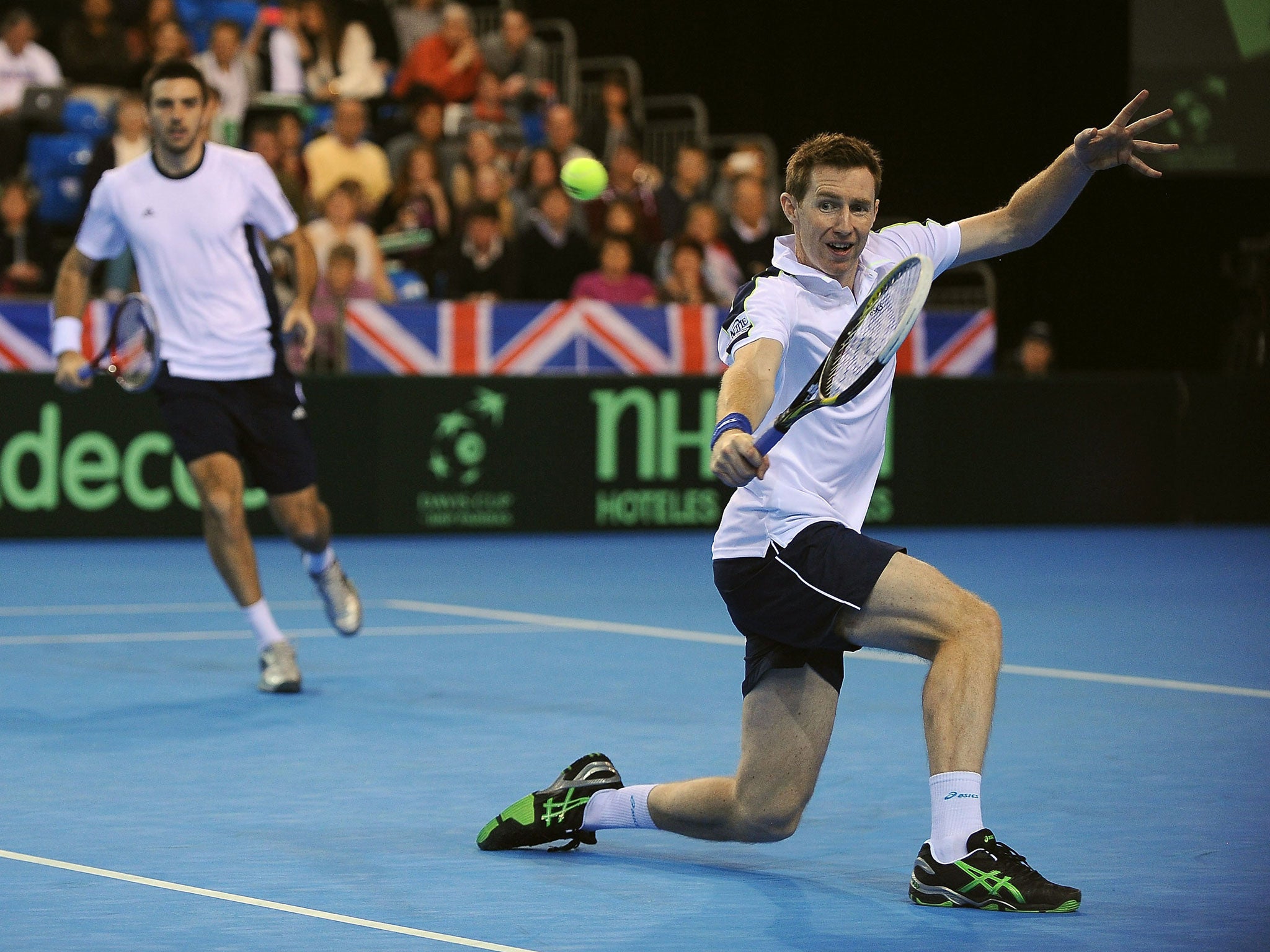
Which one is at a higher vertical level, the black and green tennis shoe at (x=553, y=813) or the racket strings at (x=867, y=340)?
the racket strings at (x=867, y=340)

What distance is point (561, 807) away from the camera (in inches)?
198

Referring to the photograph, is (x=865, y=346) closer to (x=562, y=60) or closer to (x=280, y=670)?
(x=280, y=670)

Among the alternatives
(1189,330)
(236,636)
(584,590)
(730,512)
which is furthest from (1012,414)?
(730,512)

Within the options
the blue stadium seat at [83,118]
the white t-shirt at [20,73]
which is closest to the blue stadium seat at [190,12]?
the white t-shirt at [20,73]

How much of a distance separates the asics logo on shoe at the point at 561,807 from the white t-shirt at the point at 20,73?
11.3m

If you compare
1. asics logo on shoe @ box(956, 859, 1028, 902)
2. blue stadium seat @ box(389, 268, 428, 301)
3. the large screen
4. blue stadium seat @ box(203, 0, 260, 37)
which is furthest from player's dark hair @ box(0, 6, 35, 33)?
asics logo on shoe @ box(956, 859, 1028, 902)

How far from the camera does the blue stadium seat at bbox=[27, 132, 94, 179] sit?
14.8 metres

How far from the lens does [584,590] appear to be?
36.3 feet

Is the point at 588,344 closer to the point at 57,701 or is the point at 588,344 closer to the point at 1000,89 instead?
the point at 1000,89

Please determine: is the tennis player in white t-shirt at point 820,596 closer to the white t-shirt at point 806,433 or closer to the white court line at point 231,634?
the white t-shirt at point 806,433

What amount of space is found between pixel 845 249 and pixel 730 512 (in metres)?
0.67

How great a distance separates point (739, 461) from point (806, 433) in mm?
826

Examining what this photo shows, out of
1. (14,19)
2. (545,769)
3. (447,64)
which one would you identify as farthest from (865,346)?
(447,64)

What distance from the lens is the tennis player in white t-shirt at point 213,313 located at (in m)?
7.60
